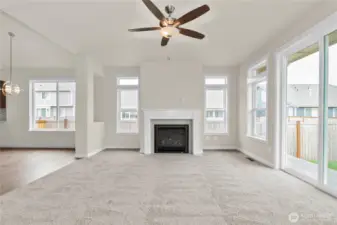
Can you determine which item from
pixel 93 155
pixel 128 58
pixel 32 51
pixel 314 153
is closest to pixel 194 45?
pixel 128 58

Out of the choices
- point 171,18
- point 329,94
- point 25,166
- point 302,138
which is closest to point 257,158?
point 302,138

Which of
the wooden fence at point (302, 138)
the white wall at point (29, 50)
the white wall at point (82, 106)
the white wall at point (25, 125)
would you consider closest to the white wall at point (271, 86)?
the wooden fence at point (302, 138)

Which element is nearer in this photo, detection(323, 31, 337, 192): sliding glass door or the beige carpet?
the beige carpet

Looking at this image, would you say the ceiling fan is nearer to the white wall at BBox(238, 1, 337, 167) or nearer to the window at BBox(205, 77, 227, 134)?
the white wall at BBox(238, 1, 337, 167)

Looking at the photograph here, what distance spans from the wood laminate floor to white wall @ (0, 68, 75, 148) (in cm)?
74

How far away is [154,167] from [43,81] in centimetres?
538

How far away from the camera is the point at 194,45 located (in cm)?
587

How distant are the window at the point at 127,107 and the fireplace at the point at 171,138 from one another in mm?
1023

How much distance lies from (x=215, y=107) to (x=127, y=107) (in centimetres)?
277

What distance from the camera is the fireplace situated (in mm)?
7148

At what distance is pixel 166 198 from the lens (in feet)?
10.6

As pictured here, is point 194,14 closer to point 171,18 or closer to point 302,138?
point 171,18

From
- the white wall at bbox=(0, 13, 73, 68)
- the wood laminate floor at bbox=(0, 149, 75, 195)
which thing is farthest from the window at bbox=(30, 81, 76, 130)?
the wood laminate floor at bbox=(0, 149, 75, 195)

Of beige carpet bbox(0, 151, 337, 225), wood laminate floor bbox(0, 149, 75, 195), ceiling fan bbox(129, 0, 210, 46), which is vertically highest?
ceiling fan bbox(129, 0, 210, 46)
